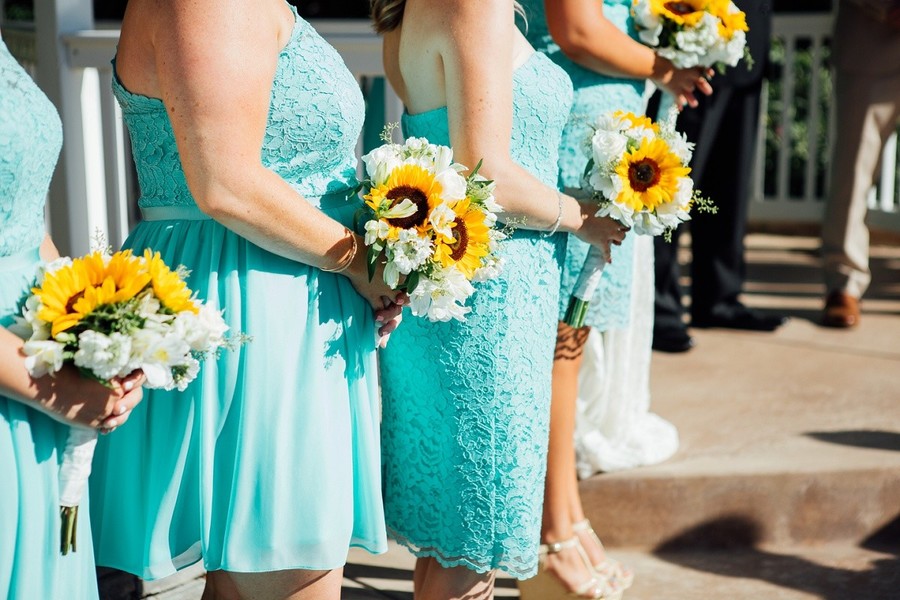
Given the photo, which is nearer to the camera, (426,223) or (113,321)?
(113,321)

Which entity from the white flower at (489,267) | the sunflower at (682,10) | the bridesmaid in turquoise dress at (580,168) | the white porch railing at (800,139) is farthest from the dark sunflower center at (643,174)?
the white porch railing at (800,139)

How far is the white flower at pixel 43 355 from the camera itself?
1.69 meters

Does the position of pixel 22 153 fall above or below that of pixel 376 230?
above

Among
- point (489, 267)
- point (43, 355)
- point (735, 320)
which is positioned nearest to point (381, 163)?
point (489, 267)

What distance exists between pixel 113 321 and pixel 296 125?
0.53m

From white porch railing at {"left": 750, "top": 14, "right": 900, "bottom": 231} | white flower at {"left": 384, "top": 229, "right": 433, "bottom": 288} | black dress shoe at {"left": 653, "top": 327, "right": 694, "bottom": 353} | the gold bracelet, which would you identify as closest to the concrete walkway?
black dress shoe at {"left": 653, "top": 327, "right": 694, "bottom": 353}

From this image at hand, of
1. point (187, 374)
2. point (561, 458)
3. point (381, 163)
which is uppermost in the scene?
point (381, 163)

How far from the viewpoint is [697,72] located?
3.52m

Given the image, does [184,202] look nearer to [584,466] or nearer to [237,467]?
[237,467]

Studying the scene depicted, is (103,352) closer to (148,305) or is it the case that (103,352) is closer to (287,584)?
(148,305)

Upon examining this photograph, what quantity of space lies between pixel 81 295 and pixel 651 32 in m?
2.12

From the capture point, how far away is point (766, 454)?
4.20 metres

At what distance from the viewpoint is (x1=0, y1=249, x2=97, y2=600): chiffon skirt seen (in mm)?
1777

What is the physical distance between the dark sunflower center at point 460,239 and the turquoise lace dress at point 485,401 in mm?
367
